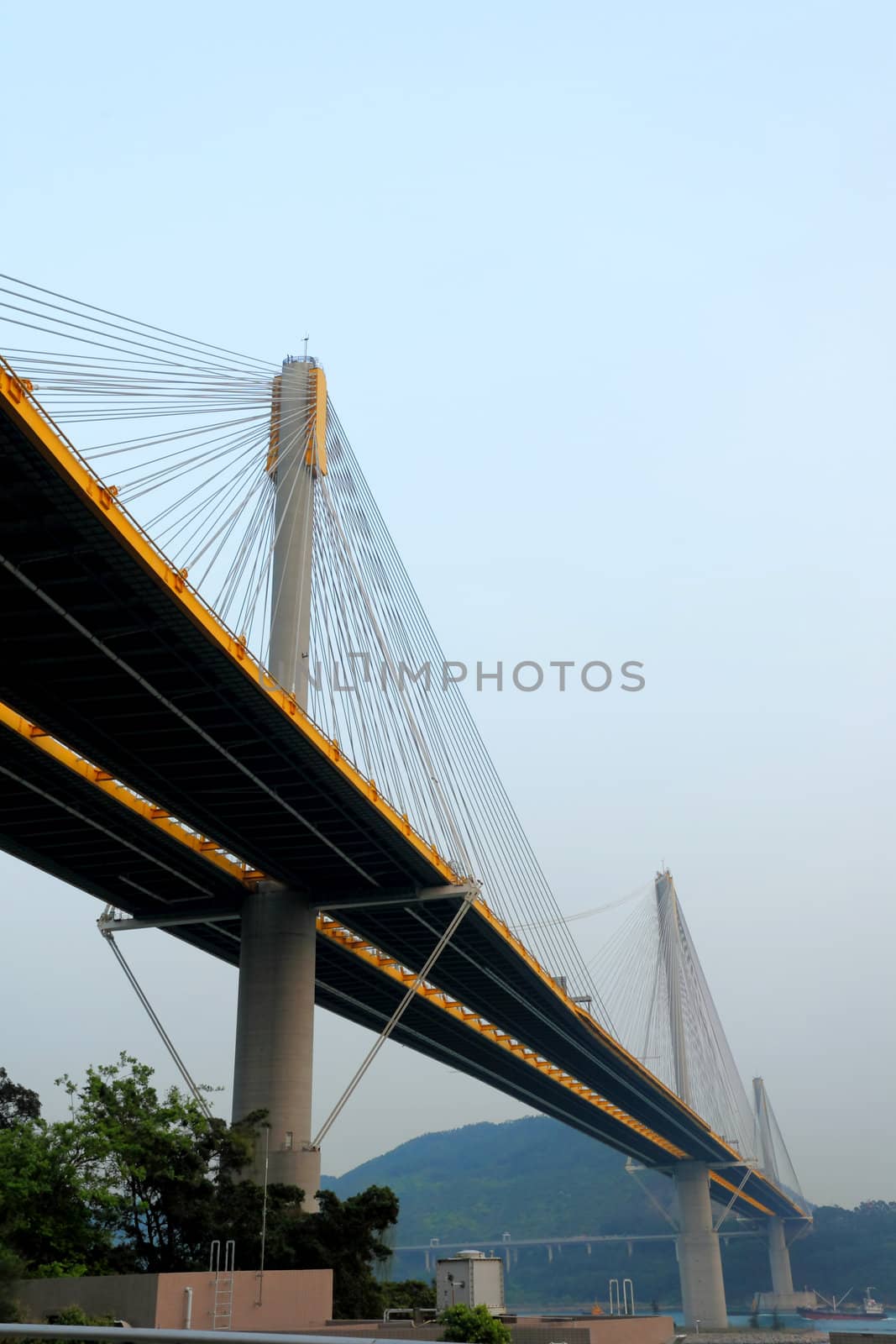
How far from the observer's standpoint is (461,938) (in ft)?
185

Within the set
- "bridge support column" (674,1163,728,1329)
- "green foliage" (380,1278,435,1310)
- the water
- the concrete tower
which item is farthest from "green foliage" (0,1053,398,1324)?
the water

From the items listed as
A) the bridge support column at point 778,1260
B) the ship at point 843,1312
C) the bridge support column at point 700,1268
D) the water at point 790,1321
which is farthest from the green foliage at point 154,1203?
the ship at point 843,1312

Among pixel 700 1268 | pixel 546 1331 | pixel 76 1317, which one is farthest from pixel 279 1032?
pixel 700 1268

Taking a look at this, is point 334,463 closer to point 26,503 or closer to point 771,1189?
point 26,503

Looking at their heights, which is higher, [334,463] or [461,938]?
[334,463]

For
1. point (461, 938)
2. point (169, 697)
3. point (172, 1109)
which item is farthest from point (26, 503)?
point (461, 938)

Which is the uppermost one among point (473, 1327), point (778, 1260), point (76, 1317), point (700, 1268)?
point (778, 1260)

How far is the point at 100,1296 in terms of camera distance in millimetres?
31906

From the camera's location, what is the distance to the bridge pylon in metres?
44.7

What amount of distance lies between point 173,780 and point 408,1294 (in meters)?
26.8

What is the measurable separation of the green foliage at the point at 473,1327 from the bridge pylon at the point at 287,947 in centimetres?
1014

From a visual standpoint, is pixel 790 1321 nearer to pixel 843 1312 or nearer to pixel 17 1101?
pixel 843 1312

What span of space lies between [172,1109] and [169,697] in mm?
14177

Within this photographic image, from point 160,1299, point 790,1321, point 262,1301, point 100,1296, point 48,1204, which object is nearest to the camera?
point 160,1299
